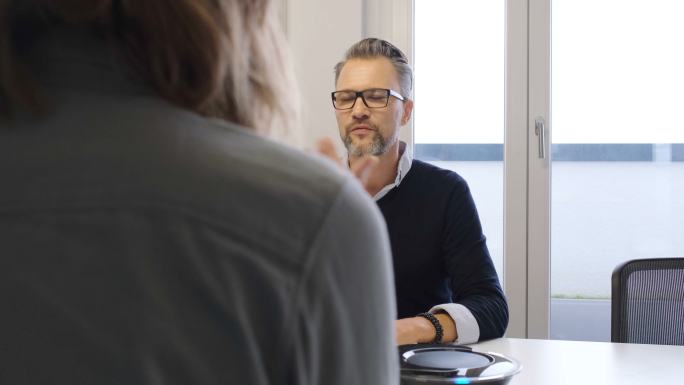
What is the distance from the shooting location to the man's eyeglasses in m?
2.54

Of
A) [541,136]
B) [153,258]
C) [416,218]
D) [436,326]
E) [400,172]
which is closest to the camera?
[153,258]

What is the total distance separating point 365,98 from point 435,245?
0.54 meters

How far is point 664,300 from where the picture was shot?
2.25 m

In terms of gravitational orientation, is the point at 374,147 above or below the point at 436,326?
above

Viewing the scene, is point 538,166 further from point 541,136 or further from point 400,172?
point 400,172

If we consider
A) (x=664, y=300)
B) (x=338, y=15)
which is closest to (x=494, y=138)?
(x=338, y=15)

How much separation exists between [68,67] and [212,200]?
124 millimetres

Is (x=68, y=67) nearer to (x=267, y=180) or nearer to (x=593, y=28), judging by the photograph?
(x=267, y=180)

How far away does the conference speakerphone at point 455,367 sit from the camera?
4.22 feet

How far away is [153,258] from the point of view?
1.49 feet

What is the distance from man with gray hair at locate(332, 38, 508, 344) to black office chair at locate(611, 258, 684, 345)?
36cm

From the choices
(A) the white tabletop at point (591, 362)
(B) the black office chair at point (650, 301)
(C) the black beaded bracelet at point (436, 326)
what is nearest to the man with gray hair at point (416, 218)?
(C) the black beaded bracelet at point (436, 326)

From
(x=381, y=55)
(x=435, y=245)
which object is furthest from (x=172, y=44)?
(x=381, y=55)

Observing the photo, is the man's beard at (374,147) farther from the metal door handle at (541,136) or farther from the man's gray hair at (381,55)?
the metal door handle at (541,136)
